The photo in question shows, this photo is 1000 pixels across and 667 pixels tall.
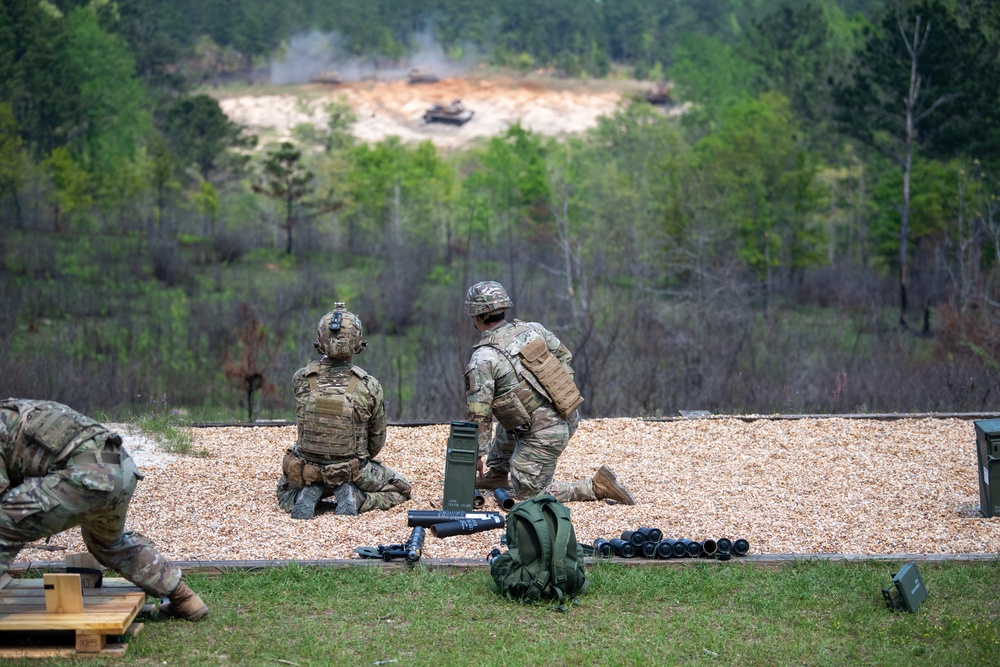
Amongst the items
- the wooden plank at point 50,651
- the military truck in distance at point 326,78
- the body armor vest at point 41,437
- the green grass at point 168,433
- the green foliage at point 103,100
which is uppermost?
the military truck in distance at point 326,78

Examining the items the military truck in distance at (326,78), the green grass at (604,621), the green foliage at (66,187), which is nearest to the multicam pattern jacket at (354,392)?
the green grass at (604,621)

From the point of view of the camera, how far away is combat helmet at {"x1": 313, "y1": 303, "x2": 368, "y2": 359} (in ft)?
28.7

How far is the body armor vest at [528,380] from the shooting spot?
9.00m

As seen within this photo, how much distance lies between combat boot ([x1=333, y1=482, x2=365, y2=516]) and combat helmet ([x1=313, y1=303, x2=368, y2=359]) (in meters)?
1.01

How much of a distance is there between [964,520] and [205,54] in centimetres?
8034

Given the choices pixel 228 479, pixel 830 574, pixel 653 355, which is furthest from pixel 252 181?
pixel 830 574

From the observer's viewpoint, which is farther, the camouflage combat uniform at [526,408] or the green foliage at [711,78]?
the green foliage at [711,78]

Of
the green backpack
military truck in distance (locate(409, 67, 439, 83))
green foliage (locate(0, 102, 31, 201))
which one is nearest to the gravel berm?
the green backpack

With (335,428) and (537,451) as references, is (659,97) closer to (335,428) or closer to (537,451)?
(537,451)

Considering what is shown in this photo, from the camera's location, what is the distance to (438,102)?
80.4m

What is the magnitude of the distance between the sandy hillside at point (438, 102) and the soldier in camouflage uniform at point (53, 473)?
6558 cm

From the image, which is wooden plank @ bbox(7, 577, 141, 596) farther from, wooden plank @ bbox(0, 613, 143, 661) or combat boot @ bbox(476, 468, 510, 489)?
combat boot @ bbox(476, 468, 510, 489)

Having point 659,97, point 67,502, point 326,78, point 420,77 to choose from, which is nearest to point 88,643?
point 67,502

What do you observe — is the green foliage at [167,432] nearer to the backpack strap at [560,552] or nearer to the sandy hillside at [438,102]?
the backpack strap at [560,552]
